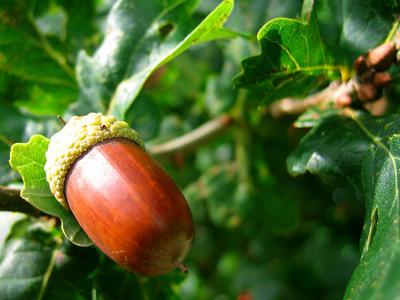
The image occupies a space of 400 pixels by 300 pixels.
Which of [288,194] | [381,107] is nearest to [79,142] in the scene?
[381,107]

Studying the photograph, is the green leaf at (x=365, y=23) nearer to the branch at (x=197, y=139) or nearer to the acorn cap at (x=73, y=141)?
the acorn cap at (x=73, y=141)

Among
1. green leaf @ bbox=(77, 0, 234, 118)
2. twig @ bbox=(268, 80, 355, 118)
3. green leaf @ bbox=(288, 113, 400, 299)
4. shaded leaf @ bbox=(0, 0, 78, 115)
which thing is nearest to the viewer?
green leaf @ bbox=(288, 113, 400, 299)

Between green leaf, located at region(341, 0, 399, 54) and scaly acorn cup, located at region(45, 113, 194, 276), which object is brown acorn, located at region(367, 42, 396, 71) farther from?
scaly acorn cup, located at region(45, 113, 194, 276)

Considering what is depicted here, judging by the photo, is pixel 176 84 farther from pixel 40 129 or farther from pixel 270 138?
pixel 40 129

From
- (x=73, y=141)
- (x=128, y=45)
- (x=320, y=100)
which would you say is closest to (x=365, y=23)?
(x=320, y=100)

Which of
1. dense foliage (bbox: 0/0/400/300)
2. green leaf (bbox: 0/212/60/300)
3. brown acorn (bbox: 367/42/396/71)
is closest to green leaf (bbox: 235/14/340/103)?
dense foliage (bbox: 0/0/400/300)

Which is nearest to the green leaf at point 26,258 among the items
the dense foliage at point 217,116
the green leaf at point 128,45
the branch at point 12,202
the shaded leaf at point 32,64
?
the dense foliage at point 217,116

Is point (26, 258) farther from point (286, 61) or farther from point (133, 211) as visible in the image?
point (286, 61)
